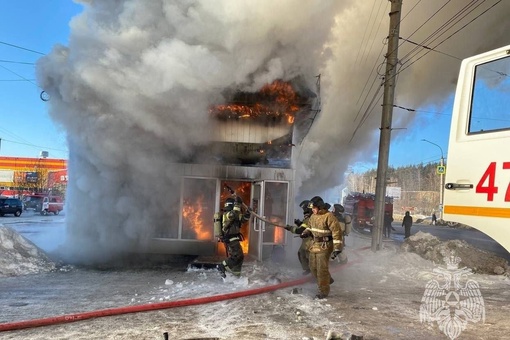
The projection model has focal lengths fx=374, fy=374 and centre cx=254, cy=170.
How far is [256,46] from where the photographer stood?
28.1 feet

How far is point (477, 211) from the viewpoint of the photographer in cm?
264

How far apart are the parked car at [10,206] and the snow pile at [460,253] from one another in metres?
24.0

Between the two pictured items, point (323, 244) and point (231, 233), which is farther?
point (231, 233)

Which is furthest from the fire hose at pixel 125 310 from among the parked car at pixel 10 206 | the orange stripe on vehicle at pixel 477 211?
the parked car at pixel 10 206

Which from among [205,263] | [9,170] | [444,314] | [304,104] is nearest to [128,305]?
[205,263]

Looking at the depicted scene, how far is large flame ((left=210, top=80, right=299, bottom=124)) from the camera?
9.87m

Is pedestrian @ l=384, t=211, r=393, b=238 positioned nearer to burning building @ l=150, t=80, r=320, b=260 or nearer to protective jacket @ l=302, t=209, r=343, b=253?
burning building @ l=150, t=80, r=320, b=260

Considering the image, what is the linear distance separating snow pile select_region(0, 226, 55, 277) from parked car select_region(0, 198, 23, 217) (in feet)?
62.7

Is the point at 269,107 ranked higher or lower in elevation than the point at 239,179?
higher

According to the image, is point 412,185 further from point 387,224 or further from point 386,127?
point 386,127

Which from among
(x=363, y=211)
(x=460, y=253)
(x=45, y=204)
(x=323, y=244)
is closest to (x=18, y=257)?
(x=323, y=244)

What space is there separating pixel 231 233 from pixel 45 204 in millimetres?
26179

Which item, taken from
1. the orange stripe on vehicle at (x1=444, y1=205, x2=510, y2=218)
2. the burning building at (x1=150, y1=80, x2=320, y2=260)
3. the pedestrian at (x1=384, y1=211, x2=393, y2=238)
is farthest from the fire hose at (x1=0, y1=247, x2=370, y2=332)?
the pedestrian at (x1=384, y1=211, x2=393, y2=238)

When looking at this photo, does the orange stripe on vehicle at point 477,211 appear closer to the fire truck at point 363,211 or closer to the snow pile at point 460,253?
the snow pile at point 460,253
